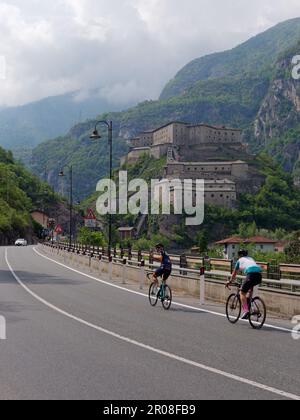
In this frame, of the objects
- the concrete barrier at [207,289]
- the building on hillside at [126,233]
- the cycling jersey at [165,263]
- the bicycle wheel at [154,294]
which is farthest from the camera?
the building on hillside at [126,233]

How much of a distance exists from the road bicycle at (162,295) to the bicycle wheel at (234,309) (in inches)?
114

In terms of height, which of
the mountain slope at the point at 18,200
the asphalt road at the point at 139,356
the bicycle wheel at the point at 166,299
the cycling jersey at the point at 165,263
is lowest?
the asphalt road at the point at 139,356

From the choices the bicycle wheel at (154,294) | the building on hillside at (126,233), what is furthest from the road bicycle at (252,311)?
the building on hillside at (126,233)

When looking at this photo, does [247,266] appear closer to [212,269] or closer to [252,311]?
[252,311]

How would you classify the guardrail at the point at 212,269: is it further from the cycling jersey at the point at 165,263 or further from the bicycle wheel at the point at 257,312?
the bicycle wheel at the point at 257,312

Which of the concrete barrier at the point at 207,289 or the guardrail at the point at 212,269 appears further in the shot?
the guardrail at the point at 212,269

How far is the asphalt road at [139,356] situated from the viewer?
7.25 m

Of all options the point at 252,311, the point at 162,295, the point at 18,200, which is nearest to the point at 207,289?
the point at 162,295

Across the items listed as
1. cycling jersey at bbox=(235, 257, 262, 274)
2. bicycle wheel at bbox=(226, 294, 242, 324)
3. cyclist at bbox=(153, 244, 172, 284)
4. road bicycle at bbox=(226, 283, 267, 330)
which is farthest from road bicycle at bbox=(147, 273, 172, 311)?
cycling jersey at bbox=(235, 257, 262, 274)

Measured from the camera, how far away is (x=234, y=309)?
46.3 feet

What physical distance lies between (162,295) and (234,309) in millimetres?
3491

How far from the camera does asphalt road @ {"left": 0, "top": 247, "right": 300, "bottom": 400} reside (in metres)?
7.25

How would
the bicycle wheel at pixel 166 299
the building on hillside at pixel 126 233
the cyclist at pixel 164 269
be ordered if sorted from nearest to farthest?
the bicycle wheel at pixel 166 299
the cyclist at pixel 164 269
the building on hillside at pixel 126 233

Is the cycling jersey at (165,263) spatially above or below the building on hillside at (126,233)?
below
